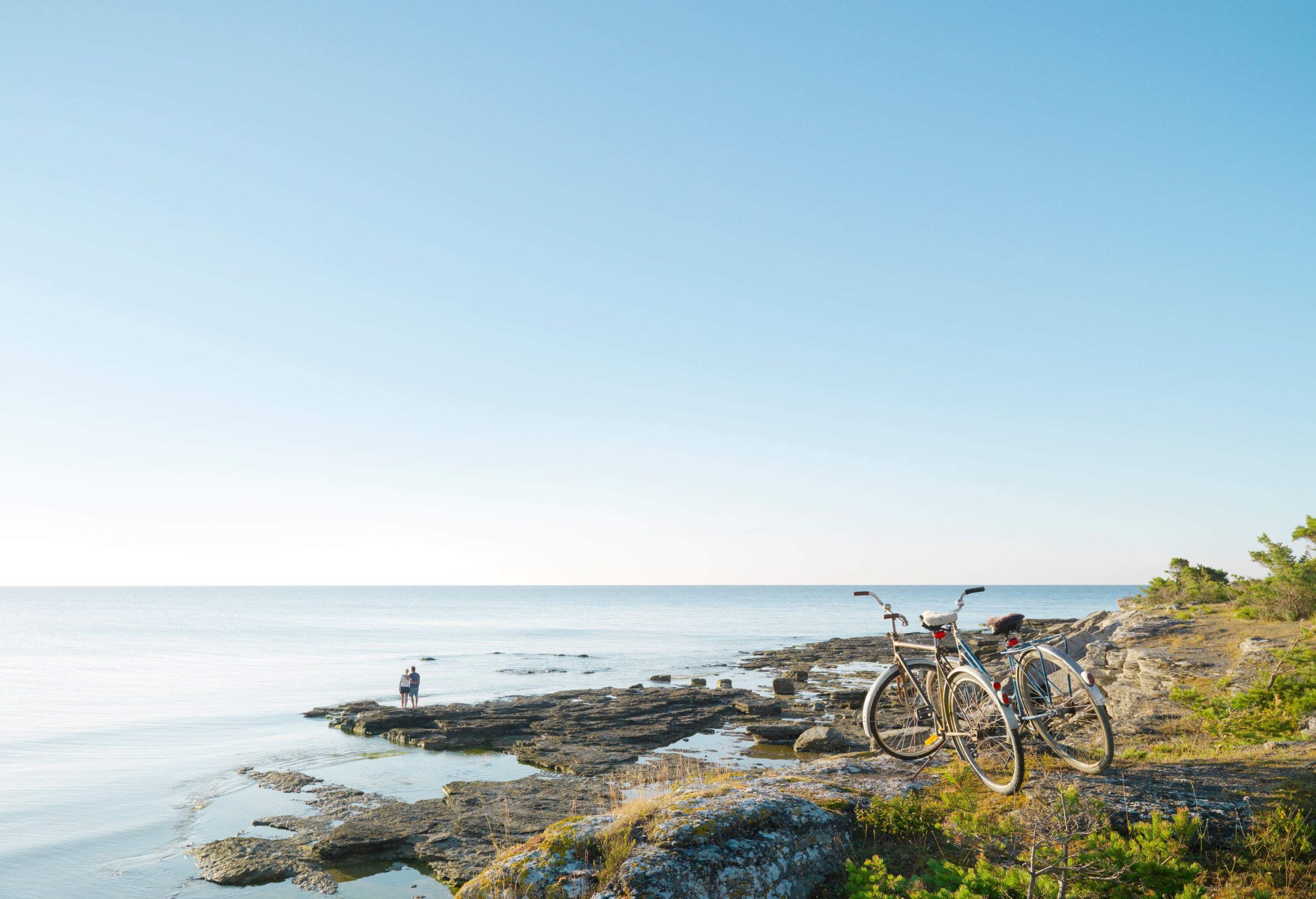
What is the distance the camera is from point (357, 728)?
28594 millimetres

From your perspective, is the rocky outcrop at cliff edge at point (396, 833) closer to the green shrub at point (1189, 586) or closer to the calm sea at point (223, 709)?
the calm sea at point (223, 709)

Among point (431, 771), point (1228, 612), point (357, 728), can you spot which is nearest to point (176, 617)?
point (357, 728)

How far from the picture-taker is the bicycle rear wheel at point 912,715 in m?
7.73

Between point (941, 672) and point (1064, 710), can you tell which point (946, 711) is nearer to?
point (941, 672)

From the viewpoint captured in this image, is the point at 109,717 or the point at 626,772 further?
the point at 109,717

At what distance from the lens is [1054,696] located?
680cm

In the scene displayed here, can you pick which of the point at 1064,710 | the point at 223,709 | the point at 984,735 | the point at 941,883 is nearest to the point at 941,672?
the point at 984,735

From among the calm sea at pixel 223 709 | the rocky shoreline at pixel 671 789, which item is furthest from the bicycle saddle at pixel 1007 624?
the calm sea at pixel 223 709

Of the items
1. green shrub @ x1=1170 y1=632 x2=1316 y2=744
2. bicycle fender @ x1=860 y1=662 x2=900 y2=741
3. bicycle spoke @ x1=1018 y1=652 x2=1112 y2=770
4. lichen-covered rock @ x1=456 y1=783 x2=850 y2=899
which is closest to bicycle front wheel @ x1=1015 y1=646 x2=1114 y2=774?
bicycle spoke @ x1=1018 y1=652 x2=1112 y2=770

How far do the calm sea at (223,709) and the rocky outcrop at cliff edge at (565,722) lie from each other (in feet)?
3.98

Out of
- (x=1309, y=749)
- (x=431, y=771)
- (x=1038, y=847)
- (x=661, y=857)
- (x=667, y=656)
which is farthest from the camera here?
A: (x=667, y=656)

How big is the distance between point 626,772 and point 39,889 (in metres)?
12.6

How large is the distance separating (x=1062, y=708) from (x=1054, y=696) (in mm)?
270

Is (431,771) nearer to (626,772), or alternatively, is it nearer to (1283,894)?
(626,772)
